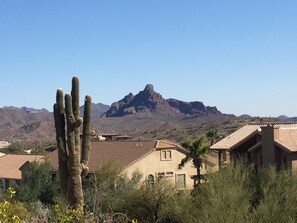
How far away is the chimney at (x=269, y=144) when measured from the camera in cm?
3241

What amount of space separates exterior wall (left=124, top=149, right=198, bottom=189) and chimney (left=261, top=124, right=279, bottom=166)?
1208 cm

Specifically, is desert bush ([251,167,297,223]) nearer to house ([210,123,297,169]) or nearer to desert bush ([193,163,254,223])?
desert bush ([193,163,254,223])

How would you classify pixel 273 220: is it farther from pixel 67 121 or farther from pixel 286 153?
pixel 286 153

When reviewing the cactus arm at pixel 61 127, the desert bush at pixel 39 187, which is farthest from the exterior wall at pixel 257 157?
the cactus arm at pixel 61 127

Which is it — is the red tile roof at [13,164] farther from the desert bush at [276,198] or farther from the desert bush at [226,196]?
the desert bush at [276,198]

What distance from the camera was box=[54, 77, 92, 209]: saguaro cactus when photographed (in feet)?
67.6

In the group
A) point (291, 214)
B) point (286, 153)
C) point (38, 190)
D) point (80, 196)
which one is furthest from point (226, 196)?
point (38, 190)

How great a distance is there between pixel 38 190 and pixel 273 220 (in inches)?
925

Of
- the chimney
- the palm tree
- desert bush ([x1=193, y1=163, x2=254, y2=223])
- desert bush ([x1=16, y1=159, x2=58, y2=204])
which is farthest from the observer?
the palm tree

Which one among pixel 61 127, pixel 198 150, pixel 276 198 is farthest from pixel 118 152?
pixel 276 198

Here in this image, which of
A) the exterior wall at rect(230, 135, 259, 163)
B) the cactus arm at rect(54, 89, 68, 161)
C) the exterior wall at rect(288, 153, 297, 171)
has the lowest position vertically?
the exterior wall at rect(288, 153, 297, 171)

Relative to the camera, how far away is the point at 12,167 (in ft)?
175

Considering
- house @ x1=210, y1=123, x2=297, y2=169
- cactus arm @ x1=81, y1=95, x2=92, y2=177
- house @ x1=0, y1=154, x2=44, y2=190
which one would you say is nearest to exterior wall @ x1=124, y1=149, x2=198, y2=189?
house @ x1=0, y1=154, x2=44, y2=190

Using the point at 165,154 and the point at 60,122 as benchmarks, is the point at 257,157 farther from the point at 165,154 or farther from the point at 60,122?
the point at 60,122
